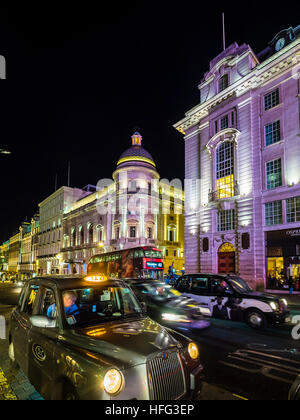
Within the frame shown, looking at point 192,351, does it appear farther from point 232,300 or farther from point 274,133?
point 274,133

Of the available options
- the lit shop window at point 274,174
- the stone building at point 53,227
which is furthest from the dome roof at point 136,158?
the lit shop window at point 274,174

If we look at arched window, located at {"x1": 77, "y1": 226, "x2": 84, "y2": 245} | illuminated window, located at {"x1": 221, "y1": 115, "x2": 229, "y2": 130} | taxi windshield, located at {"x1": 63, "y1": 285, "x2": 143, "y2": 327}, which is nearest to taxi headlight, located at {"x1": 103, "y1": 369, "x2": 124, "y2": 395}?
taxi windshield, located at {"x1": 63, "y1": 285, "x2": 143, "y2": 327}

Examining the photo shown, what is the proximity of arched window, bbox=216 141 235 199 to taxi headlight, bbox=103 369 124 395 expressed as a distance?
23640 millimetres

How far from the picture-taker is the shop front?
19703 mm

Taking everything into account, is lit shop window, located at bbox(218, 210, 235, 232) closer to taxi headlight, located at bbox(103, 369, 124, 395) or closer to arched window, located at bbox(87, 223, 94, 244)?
taxi headlight, located at bbox(103, 369, 124, 395)

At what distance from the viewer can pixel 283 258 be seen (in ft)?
67.1

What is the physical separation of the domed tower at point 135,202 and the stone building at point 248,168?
1857cm

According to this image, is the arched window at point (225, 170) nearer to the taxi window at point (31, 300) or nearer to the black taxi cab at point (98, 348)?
the black taxi cab at point (98, 348)

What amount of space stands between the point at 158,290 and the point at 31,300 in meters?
4.93

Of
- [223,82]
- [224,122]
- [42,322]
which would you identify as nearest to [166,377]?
[42,322]

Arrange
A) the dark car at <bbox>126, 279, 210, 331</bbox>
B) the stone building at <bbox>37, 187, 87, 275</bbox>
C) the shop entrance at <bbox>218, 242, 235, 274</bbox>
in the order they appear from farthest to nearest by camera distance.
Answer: the stone building at <bbox>37, 187, 87, 275</bbox> < the shop entrance at <bbox>218, 242, 235, 274</bbox> < the dark car at <bbox>126, 279, 210, 331</bbox>

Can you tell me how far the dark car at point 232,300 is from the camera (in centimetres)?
858

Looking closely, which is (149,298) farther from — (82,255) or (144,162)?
(82,255)
